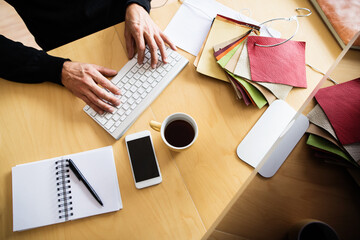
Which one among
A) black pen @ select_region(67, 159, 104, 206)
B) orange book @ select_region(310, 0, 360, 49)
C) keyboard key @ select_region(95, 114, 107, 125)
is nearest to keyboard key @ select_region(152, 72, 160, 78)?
keyboard key @ select_region(95, 114, 107, 125)

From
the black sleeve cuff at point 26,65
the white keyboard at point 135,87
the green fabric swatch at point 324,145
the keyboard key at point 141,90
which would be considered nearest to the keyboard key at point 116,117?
the white keyboard at point 135,87

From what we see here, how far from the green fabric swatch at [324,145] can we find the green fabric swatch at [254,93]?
0.58 feet

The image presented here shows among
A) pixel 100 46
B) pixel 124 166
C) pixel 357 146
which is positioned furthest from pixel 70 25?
pixel 357 146

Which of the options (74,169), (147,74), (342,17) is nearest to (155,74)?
(147,74)

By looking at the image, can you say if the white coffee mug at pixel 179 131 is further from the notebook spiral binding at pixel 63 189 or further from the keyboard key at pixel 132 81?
the notebook spiral binding at pixel 63 189

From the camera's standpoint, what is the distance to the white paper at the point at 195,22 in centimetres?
79

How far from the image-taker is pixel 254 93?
0.71 m

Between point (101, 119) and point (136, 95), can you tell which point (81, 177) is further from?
point (136, 95)

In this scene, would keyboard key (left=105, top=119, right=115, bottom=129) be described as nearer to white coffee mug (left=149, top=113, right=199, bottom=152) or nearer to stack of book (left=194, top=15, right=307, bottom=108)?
white coffee mug (left=149, top=113, right=199, bottom=152)

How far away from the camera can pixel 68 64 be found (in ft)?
2.44

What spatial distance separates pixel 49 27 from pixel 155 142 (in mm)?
690

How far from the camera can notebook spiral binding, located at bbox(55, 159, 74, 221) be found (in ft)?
2.06

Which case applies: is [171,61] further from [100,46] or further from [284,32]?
[284,32]

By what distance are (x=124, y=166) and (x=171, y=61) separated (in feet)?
1.21
